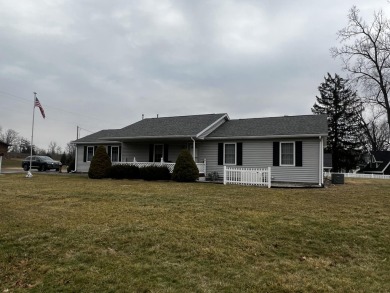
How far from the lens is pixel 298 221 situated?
7398mm

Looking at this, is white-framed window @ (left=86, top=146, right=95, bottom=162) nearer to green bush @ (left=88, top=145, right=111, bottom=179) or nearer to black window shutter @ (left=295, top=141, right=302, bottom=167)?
green bush @ (left=88, top=145, right=111, bottom=179)

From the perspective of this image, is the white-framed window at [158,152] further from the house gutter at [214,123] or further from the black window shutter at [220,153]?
the black window shutter at [220,153]

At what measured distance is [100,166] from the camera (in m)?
19.5

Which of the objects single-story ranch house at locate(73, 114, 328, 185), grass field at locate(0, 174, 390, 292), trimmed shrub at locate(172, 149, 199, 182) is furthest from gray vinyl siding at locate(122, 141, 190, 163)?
grass field at locate(0, 174, 390, 292)

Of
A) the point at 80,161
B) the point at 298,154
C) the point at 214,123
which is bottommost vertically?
the point at 80,161

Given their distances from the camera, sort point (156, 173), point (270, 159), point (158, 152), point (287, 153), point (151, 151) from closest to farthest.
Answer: point (287, 153) → point (270, 159) → point (156, 173) → point (158, 152) → point (151, 151)

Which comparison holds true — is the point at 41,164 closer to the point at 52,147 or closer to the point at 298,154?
the point at 298,154

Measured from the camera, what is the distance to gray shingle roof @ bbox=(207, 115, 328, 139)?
17.3 m

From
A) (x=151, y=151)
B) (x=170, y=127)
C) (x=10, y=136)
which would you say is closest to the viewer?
(x=170, y=127)

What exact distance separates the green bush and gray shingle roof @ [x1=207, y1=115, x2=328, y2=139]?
6520 millimetres

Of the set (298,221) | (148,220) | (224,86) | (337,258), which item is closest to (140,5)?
(148,220)

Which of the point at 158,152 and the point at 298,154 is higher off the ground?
the point at 158,152

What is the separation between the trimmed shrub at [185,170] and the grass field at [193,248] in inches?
318

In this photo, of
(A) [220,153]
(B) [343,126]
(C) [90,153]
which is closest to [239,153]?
(A) [220,153]
